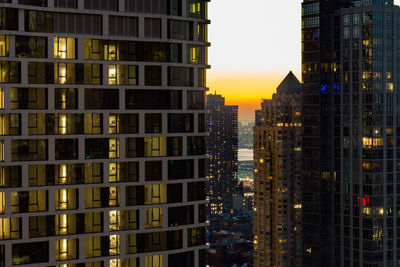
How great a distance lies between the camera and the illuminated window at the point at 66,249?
5259 centimetres

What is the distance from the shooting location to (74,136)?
53031mm

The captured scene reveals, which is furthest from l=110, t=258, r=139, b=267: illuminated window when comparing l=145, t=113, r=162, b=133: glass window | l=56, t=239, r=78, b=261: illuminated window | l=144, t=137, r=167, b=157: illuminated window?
l=145, t=113, r=162, b=133: glass window

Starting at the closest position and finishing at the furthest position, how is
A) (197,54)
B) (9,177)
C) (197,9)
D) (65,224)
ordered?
(9,177)
(65,224)
(197,54)
(197,9)

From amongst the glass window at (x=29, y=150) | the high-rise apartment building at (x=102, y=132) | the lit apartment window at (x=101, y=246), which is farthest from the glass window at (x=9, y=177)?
the lit apartment window at (x=101, y=246)

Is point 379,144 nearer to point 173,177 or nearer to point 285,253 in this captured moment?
point 285,253

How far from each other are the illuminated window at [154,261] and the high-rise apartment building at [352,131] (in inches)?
3860

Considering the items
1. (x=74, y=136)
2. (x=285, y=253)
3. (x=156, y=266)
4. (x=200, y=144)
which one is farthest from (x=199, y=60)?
(x=285, y=253)

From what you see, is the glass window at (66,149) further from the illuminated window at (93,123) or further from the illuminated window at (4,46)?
the illuminated window at (4,46)

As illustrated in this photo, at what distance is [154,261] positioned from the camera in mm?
55719

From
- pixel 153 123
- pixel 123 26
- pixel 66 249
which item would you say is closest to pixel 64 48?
pixel 123 26

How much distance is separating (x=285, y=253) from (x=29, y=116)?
14225cm

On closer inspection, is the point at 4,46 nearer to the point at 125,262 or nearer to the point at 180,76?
the point at 180,76

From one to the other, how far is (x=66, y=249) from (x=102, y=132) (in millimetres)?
10128

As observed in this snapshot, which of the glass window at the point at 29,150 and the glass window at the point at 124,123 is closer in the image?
the glass window at the point at 29,150
